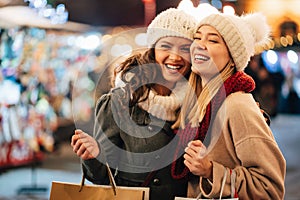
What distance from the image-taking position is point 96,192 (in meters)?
2.56

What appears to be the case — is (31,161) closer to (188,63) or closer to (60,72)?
(60,72)

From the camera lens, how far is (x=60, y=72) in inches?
373

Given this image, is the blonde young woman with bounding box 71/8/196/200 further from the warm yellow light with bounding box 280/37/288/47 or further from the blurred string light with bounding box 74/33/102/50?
the warm yellow light with bounding box 280/37/288/47

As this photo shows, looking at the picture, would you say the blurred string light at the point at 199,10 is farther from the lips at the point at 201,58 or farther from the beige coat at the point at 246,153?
the beige coat at the point at 246,153

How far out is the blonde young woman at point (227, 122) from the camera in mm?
2354

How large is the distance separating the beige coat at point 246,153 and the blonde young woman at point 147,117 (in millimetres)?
256

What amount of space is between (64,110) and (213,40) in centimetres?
769

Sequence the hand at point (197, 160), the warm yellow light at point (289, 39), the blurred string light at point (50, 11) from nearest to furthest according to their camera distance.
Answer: the hand at point (197, 160)
the blurred string light at point (50, 11)
the warm yellow light at point (289, 39)

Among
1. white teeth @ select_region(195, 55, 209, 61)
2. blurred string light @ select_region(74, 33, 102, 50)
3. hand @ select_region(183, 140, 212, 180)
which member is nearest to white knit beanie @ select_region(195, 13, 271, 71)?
white teeth @ select_region(195, 55, 209, 61)

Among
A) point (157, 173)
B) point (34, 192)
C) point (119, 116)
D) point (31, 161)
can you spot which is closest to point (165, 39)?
Answer: point (119, 116)

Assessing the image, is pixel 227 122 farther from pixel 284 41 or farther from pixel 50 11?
pixel 284 41

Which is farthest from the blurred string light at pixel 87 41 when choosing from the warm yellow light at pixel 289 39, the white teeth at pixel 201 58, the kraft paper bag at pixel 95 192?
the white teeth at pixel 201 58

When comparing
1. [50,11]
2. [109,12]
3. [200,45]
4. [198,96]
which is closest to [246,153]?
[198,96]

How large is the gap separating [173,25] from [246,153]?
645 mm
